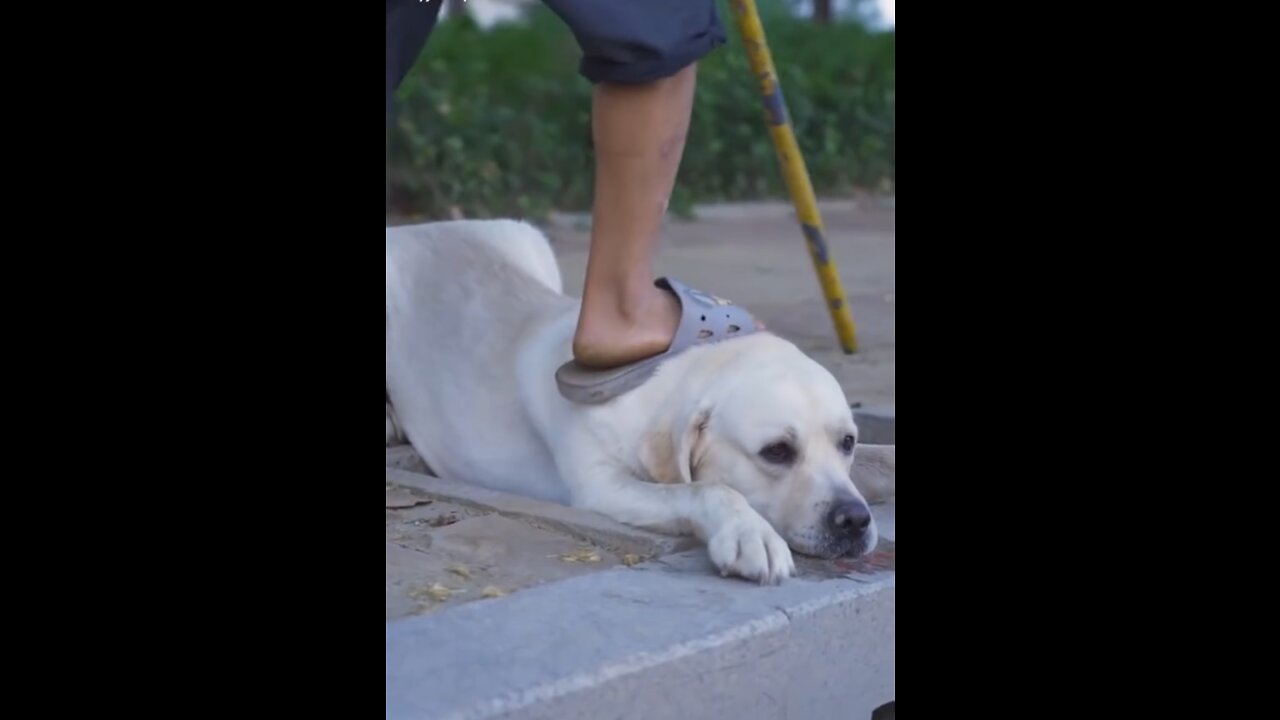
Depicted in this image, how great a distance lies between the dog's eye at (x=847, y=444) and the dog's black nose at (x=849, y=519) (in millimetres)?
197

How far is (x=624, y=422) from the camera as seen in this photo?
2.57m

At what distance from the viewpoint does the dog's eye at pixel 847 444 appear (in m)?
2.46

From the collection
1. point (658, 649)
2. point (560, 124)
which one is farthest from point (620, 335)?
point (560, 124)

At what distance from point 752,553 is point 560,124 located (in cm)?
582

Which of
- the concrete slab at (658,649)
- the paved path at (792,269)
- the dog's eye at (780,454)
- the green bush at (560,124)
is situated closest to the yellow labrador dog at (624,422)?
the dog's eye at (780,454)

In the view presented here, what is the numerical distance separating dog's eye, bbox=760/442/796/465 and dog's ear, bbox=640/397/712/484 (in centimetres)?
13

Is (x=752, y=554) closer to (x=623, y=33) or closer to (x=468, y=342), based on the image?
(x=623, y=33)

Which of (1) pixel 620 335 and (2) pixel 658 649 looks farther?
(1) pixel 620 335
